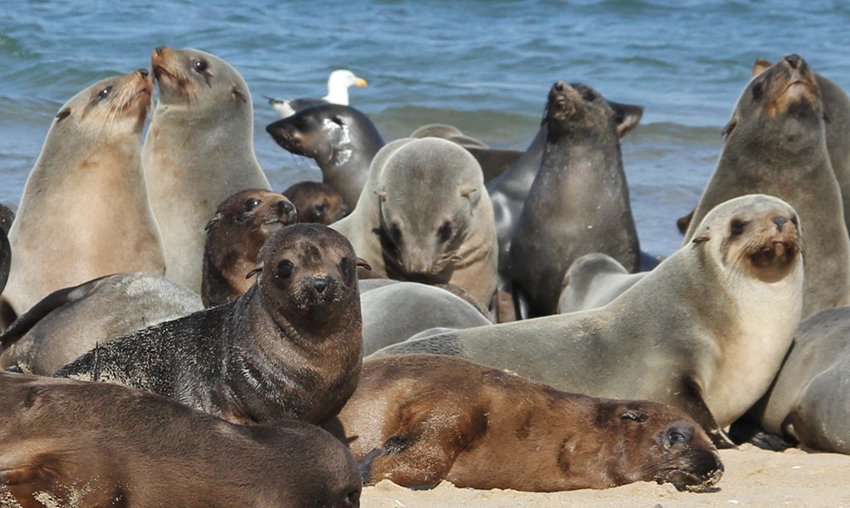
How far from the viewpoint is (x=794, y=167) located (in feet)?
24.4

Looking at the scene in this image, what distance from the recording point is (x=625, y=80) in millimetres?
19797

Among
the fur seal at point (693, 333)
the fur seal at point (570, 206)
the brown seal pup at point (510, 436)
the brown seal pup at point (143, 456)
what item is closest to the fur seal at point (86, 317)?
the fur seal at point (693, 333)

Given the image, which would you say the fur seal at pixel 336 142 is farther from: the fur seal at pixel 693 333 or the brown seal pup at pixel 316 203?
the fur seal at pixel 693 333

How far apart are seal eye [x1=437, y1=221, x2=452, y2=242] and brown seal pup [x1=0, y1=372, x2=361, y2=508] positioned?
4348mm

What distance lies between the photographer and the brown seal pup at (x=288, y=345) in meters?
4.08

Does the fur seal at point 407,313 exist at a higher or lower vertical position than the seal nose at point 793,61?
lower

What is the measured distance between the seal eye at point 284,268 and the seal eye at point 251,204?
1944mm

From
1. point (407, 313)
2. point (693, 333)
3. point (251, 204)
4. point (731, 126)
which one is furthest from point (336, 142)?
point (693, 333)

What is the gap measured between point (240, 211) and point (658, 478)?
2591mm

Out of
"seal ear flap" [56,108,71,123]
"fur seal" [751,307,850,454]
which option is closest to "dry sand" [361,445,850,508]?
"fur seal" [751,307,850,454]

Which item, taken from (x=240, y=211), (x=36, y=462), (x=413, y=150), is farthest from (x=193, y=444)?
(x=413, y=150)

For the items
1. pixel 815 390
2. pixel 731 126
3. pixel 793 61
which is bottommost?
pixel 815 390

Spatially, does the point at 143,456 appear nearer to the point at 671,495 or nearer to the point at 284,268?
the point at 284,268

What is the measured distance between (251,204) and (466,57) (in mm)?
15623
